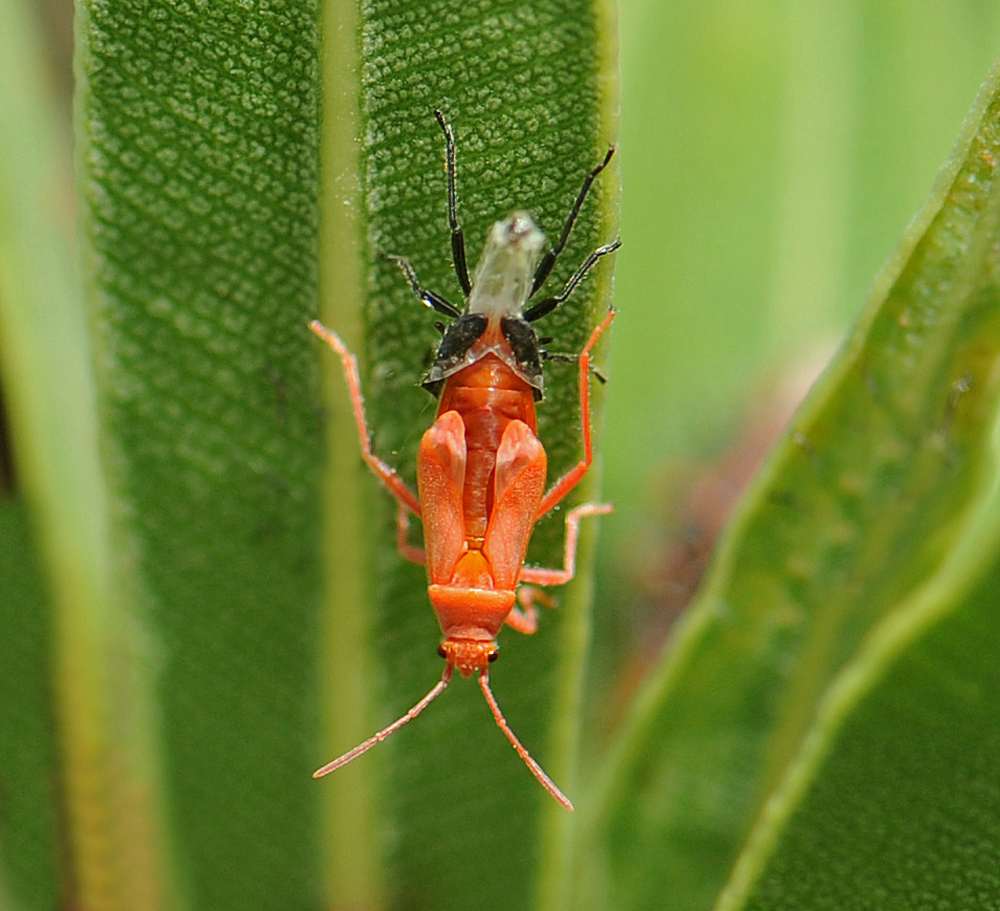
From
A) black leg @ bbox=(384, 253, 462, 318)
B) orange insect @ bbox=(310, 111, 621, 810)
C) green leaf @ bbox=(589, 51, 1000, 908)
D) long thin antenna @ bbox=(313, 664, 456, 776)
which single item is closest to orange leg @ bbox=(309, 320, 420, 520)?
orange insect @ bbox=(310, 111, 621, 810)

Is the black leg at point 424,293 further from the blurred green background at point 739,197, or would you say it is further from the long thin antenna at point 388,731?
the blurred green background at point 739,197

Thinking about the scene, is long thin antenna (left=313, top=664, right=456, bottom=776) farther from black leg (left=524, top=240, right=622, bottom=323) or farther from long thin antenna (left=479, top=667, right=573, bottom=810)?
black leg (left=524, top=240, right=622, bottom=323)

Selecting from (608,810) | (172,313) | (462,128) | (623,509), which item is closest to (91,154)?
(172,313)

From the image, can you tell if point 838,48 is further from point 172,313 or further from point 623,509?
point 172,313

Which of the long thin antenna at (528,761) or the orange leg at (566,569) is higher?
the orange leg at (566,569)

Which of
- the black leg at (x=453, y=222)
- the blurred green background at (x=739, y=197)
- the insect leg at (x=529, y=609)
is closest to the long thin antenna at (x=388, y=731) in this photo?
the insect leg at (x=529, y=609)

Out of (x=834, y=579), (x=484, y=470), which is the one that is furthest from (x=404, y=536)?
(x=834, y=579)
